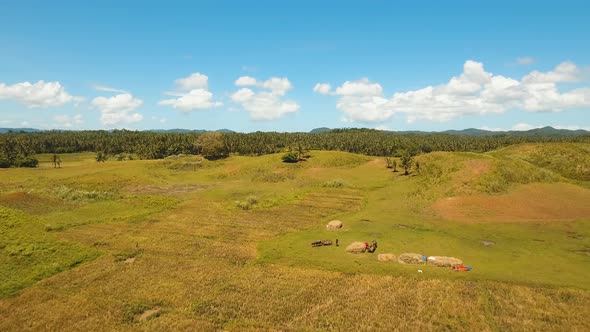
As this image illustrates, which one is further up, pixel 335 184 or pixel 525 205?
pixel 335 184

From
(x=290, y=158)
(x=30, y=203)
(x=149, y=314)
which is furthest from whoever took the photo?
(x=290, y=158)

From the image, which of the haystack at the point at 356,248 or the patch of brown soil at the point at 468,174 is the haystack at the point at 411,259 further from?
the patch of brown soil at the point at 468,174

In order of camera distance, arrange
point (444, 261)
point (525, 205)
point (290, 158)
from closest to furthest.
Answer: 1. point (444, 261)
2. point (525, 205)
3. point (290, 158)

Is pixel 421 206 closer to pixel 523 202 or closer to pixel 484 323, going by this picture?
pixel 523 202

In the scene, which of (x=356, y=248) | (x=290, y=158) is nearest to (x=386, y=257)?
(x=356, y=248)

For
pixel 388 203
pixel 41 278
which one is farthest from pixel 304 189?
pixel 41 278

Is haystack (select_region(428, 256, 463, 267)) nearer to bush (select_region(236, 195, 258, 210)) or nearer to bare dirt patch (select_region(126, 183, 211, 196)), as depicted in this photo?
bush (select_region(236, 195, 258, 210))

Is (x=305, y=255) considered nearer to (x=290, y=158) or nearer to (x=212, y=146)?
(x=290, y=158)

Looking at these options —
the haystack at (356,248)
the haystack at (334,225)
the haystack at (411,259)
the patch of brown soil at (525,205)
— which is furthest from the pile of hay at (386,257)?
the patch of brown soil at (525,205)
